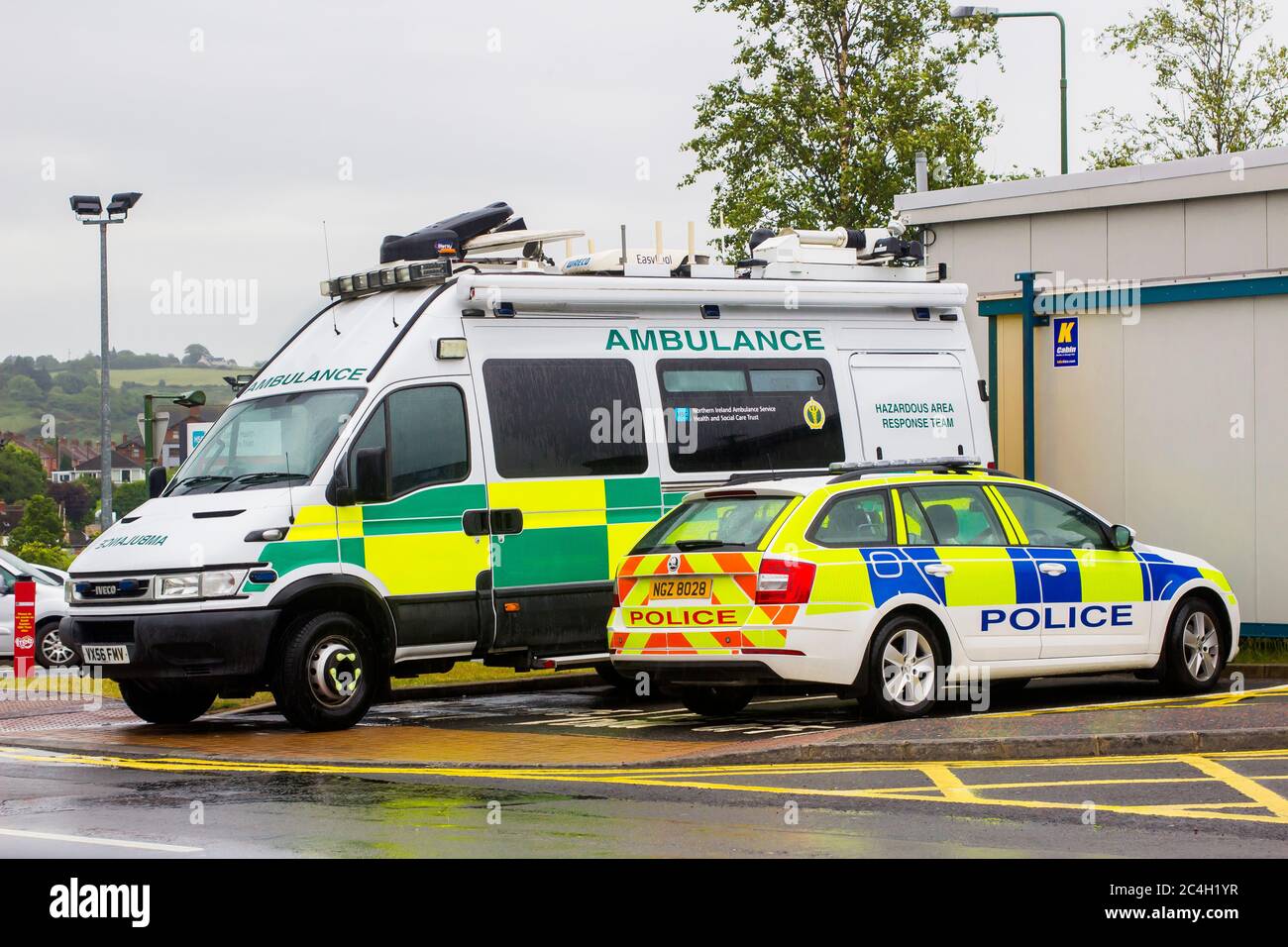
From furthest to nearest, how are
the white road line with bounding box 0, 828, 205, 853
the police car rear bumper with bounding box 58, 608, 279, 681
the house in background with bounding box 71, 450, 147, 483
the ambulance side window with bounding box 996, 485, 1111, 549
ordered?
the house in background with bounding box 71, 450, 147, 483
the ambulance side window with bounding box 996, 485, 1111, 549
the police car rear bumper with bounding box 58, 608, 279, 681
the white road line with bounding box 0, 828, 205, 853

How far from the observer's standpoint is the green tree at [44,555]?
199 ft

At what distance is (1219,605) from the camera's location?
14242 millimetres

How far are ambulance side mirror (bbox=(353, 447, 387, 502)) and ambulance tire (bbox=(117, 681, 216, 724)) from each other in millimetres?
2013

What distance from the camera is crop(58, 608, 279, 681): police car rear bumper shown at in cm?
1277

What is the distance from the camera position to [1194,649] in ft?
46.3

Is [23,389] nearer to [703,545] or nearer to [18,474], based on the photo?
[18,474]

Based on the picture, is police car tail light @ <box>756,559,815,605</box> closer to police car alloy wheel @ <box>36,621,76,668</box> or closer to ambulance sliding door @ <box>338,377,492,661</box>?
ambulance sliding door @ <box>338,377,492,661</box>

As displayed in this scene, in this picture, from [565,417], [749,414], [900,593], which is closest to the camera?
[900,593]

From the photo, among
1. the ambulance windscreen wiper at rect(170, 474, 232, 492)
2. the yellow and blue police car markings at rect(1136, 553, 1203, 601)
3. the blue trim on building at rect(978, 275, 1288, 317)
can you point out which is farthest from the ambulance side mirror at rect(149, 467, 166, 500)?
the blue trim on building at rect(978, 275, 1288, 317)

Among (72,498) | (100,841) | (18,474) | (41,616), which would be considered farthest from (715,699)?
(72,498)

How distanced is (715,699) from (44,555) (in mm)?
52350

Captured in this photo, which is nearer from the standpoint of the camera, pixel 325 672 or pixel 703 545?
pixel 703 545
